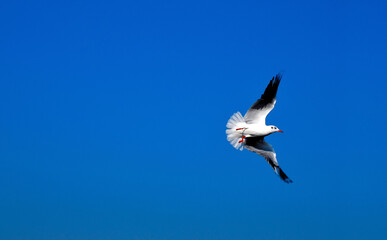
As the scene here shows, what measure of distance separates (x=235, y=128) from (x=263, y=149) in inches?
70.4

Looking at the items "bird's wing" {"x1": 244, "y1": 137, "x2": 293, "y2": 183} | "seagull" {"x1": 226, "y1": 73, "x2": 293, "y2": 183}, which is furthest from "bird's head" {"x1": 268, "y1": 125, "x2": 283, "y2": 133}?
"bird's wing" {"x1": 244, "y1": 137, "x2": 293, "y2": 183}

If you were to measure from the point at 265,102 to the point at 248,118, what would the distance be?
1031 millimetres

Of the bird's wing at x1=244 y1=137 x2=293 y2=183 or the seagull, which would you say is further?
the bird's wing at x1=244 y1=137 x2=293 y2=183

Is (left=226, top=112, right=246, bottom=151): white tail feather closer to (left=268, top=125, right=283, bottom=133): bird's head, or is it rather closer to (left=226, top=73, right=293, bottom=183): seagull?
(left=226, top=73, right=293, bottom=183): seagull

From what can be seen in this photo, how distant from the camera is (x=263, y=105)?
1859cm

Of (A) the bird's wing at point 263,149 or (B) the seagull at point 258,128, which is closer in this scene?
(B) the seagull at point 258,128

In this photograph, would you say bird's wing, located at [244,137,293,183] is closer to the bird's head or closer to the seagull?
the seagull

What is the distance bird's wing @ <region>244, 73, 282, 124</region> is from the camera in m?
18.3

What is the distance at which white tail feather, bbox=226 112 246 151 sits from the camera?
19000 mm

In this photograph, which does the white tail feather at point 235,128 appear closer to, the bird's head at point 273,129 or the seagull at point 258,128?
the seagull at point 258,128

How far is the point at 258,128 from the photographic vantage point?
1859cm

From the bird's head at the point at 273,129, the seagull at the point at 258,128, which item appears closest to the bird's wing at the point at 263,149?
the seagull at the point at 258,128

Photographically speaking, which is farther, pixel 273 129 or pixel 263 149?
pixel 263 149

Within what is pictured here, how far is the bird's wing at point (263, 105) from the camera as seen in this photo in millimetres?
18281
